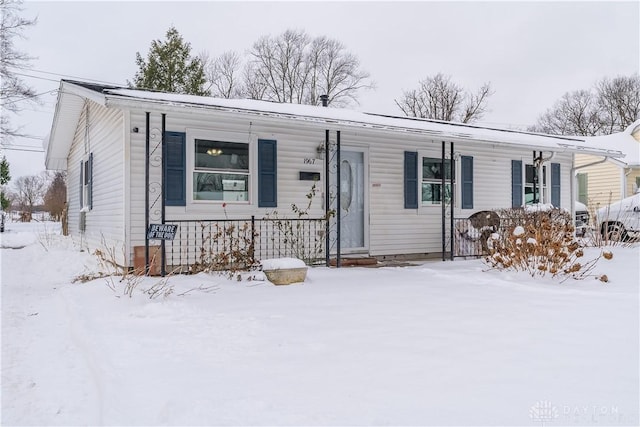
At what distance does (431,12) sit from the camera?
17516 millimetres

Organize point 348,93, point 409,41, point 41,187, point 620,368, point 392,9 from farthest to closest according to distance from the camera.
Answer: point 41,187 → point 348,93 → point 409,41 → point 392,9 → point 620,368

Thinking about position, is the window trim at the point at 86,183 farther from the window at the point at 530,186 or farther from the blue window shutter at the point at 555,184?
the blue window shutter at the point at 555,184

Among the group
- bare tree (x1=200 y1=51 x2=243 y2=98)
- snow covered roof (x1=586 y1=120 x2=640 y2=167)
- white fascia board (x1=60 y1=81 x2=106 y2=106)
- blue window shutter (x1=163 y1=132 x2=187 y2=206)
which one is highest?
bare tree (x1=200 y1=51 x2=243 y2=98)

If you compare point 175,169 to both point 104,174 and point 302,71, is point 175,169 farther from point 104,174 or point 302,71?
point 302,71

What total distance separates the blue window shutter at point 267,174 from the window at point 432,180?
336 centimetres

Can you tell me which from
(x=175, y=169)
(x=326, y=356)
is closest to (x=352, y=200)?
(x=175, y=169)

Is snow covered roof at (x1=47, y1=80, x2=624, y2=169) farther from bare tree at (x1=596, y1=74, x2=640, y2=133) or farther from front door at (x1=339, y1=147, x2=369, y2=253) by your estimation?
bare tree at (x1=596, y1=74, x2=640, y2=133)

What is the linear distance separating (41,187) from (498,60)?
45293 mm

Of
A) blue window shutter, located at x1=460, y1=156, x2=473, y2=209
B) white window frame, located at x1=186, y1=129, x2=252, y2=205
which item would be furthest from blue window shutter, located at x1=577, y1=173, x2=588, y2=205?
white window frame, located at x1=186, y1=129, x2=252, y2=205

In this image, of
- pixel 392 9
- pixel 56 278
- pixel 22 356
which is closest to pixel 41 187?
pixel 392 9

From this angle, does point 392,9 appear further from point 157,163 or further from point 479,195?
point 157,163

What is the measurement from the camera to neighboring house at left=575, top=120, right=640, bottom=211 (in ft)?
58.7

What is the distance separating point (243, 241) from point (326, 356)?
4.70 m

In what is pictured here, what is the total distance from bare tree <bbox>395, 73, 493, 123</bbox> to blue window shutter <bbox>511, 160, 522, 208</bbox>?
21212 millimetres
